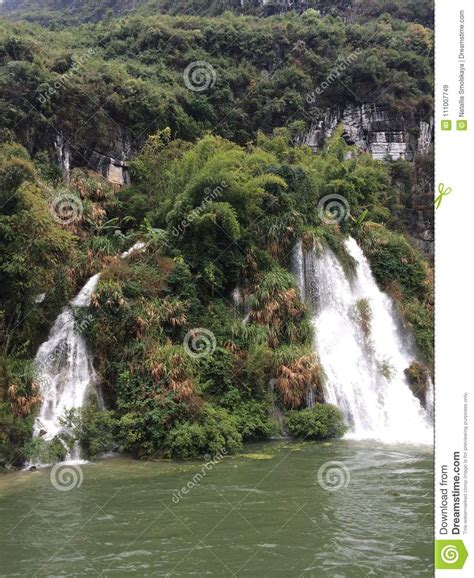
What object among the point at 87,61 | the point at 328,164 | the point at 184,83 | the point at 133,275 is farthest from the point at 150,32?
the point at 133,275

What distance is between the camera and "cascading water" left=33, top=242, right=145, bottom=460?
40.0ft

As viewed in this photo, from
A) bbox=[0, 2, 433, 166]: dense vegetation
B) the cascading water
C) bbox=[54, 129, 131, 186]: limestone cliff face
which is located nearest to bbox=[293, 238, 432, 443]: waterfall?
the cascading water

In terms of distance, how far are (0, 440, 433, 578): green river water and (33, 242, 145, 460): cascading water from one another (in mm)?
1699

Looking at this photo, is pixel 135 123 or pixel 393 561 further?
pixel 135 123

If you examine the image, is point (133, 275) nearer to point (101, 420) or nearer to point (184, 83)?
point (101, 420)

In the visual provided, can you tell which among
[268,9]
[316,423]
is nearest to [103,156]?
[316,423]

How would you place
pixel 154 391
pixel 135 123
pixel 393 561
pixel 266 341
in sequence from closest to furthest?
pixel 393 561
pixel 154 391
pixel 266 341
pixel 135 123

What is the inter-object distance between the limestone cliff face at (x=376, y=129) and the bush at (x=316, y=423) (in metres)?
23.8

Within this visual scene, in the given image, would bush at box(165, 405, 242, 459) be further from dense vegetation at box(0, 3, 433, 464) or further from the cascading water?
the cascading water

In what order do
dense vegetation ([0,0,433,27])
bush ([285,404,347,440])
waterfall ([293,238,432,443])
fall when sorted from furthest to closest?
1. dense vegetation ([0,0,433,27])
2. waterfall ([293,238,432,443])
3. bush ([285,404,347,440])

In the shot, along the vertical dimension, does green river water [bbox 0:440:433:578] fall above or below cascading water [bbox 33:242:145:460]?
below

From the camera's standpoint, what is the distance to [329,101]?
113 ft

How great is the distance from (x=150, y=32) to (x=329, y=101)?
1141 cm
